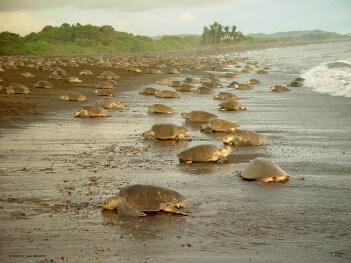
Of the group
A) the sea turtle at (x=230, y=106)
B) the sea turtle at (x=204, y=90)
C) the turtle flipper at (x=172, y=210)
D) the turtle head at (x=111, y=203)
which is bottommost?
the sea turtle at (x=204, y=90)

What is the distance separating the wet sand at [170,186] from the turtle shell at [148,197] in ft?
0.66

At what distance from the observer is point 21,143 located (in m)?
11.9

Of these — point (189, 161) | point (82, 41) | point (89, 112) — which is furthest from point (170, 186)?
point (82, 41)

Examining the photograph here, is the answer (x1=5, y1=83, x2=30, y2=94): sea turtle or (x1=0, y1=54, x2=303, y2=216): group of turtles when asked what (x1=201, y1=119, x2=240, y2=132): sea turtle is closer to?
(x1=0, y1=54, x2=303, y2=216): group of turtles

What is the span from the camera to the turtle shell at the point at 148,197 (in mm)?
7074

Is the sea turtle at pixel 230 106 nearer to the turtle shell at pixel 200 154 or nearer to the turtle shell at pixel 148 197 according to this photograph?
the turtle shell at pixel 200 154

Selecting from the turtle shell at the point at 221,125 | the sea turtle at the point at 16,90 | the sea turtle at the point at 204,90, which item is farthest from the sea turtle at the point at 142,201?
the sea turtle at the point at 204,90

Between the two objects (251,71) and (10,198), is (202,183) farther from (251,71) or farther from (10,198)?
(251,71)

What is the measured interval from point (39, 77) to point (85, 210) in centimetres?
2354

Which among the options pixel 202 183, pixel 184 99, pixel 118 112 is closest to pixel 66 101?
pixel 118 112

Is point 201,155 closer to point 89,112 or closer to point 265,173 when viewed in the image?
point 265,173

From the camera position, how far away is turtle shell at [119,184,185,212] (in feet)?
23.2

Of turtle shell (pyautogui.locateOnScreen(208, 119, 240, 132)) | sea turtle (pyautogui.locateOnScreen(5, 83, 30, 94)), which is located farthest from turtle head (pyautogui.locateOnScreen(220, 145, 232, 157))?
sea turtle (pyautogui.locateOnScreen(5, 83, 30, 94))

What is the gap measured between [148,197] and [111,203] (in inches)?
21.0
